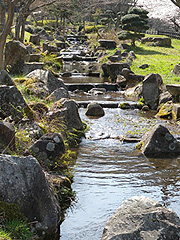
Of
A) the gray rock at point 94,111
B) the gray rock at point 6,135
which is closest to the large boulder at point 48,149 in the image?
the gray rock at point 6,135

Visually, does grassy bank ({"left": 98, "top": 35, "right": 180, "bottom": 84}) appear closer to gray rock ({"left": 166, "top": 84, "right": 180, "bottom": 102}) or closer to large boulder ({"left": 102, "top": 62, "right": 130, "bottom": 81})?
large boulder ({"left": 102, "top": 62, "right": 130, "bottom": 81})

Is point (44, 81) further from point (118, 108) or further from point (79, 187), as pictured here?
point (79, 187)

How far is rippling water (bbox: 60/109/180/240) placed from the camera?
18.2 ft

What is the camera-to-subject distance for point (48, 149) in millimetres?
6434

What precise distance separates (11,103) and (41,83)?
4.48 meters

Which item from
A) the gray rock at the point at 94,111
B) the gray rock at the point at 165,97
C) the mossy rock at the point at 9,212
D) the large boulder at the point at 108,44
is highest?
the mossy rock at the point at 9,212

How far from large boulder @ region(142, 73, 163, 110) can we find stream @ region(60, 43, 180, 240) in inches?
140

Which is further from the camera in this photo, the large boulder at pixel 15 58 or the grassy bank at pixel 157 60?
the grassy bank at pixel 157 60

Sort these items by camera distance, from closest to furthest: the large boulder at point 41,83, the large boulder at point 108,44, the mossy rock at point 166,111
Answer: the large boulder at point 41,83 < the mossy rock at point 166,111 < the large boulder at point 108,44

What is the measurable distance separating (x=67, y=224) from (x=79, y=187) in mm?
1445

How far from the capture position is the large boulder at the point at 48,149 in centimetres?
639

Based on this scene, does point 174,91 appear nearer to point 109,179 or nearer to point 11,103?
point 109,179

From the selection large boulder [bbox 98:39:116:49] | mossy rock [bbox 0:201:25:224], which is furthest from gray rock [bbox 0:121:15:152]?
large boulder [bbox 98:39:116:49]

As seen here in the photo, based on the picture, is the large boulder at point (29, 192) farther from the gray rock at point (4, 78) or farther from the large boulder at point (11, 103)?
the gray rock at point (4, 78)
